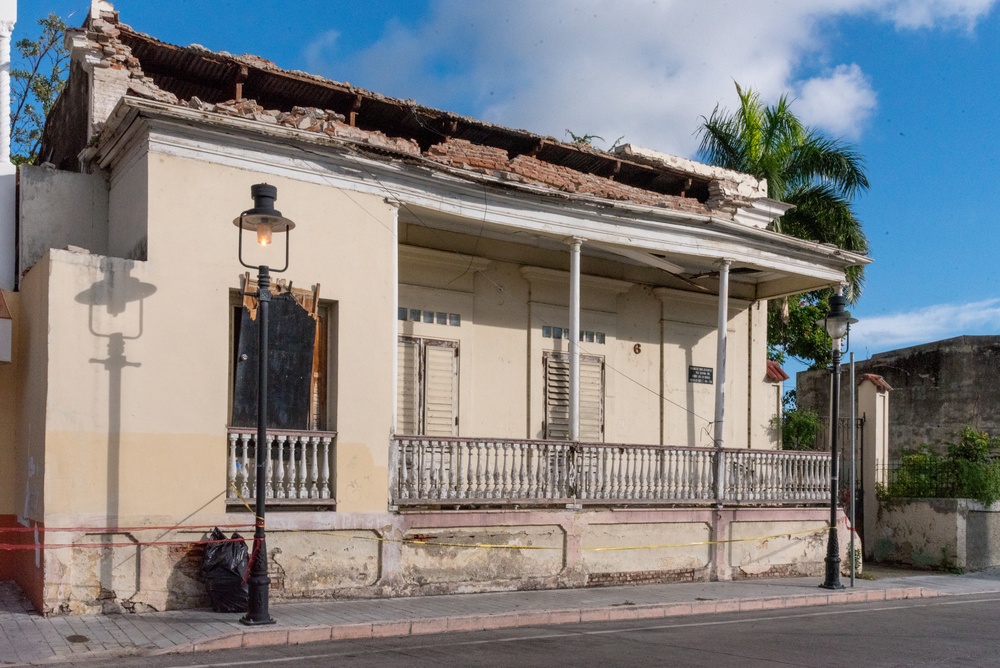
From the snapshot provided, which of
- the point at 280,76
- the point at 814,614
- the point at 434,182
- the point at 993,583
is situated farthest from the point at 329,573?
the point at 993,583

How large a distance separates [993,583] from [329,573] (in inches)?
459

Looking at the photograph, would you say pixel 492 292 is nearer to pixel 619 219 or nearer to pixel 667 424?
pixel 619 219

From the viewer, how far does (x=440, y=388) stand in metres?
15.6

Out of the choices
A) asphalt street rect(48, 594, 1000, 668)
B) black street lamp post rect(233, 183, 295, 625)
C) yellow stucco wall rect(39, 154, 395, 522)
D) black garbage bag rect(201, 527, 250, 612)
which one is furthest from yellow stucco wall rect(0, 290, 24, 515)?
asphalt street rect(48, 594, 1000, 668)

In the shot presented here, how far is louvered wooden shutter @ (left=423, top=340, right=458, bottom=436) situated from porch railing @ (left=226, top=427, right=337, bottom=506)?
3.18 metres

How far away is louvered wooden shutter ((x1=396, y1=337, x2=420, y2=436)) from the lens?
1525 cm

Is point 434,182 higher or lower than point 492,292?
higher

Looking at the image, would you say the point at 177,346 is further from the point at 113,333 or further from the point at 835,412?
the point at 835,412

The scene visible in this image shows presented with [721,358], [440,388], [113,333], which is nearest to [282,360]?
[113,333]

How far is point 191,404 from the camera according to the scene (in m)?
11.4

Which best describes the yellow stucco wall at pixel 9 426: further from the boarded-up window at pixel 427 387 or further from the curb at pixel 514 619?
the boarded-up window at pixel 427 387

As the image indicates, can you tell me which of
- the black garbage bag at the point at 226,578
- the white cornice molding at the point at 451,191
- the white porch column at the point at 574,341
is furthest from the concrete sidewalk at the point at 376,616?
the white cornice molding at the point at 451,191

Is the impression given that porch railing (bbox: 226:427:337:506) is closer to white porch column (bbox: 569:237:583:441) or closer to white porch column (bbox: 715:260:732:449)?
white porch column (bbox: 569:237:583:441)

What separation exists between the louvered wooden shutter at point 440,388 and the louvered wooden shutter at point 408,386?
0.15 metres
